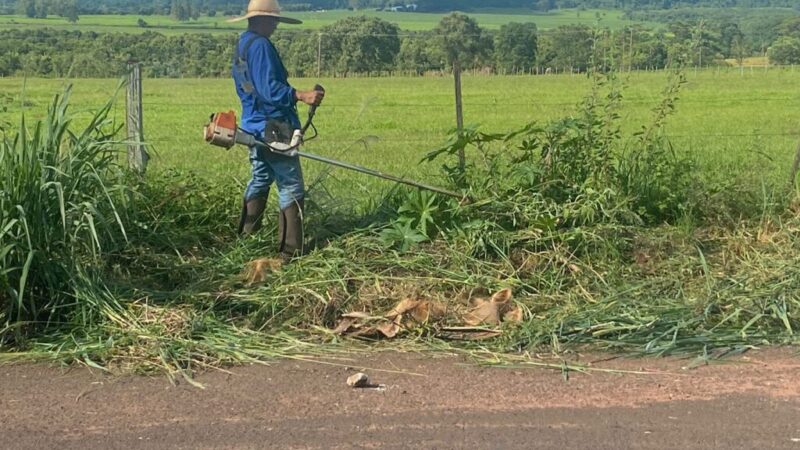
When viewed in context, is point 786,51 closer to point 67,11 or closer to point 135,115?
point 135,115

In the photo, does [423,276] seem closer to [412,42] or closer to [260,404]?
[260,404]

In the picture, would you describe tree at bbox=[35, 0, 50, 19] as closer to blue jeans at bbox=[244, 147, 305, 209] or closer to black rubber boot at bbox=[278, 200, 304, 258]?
blue jeans at bbox=[244, 147, 305, 209]

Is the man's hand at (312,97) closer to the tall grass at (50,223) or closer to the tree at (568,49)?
the tall grass at (50,223)

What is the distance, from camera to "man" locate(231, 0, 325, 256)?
652cm

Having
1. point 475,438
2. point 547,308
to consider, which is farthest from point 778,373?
point 475,438

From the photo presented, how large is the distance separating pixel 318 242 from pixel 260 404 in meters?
2.35

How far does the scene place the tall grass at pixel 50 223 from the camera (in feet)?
18.0

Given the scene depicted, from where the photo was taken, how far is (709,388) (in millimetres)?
4949

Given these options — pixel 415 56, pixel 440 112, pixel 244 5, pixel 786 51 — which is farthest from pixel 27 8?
pixel 786 51

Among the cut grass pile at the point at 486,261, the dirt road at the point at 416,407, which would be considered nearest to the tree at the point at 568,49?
the cut grass pile at the point at 486,261

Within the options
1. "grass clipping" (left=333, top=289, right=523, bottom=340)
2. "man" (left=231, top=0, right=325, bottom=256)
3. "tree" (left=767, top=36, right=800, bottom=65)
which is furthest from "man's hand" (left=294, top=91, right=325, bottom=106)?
"tree" (left=767, top=36, right=800, bottom=65)

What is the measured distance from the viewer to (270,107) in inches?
262

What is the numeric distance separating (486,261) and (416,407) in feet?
6.96

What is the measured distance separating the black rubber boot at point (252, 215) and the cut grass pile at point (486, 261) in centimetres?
12
